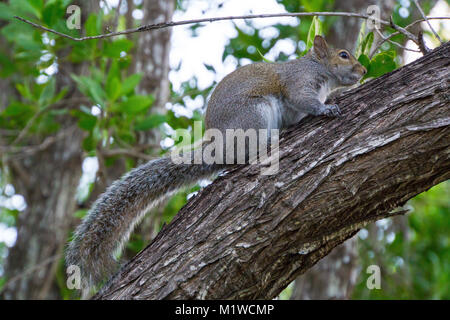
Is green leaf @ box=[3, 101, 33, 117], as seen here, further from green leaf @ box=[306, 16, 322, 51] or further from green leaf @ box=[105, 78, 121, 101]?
green leaf @ box=[306, 16, 322, 51]

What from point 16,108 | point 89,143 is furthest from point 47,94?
point 89,143

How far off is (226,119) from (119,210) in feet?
3.21

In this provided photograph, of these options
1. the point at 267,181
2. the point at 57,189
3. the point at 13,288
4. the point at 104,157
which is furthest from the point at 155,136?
the point at 267,181

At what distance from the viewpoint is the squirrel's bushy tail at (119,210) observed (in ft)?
8.32

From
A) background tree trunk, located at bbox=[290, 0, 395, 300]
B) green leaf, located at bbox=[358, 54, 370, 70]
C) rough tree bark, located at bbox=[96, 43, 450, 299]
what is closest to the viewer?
rough tree bark, located at bbox=[96, 43, 450, 299]

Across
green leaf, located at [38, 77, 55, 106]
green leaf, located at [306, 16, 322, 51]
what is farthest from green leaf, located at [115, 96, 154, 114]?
green leaf, located at [306, 16, 322, 51]

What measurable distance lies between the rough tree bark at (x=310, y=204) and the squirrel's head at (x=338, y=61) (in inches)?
52.1

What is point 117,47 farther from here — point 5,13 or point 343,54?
point 343,54

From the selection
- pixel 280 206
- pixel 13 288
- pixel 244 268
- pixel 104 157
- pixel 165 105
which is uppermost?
pixel 165 105

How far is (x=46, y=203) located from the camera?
491 centimetres

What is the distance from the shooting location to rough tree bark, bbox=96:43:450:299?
6.75 ft
